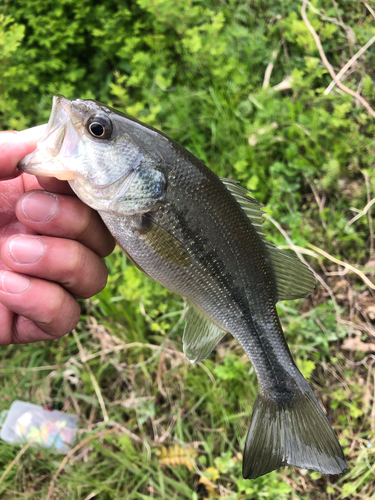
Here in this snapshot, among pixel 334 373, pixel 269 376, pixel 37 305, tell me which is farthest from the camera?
pixel 334 373

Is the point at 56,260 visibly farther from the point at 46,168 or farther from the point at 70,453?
the point at 70,453

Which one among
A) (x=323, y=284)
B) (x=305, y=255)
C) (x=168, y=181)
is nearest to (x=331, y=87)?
(x=305, y=255)

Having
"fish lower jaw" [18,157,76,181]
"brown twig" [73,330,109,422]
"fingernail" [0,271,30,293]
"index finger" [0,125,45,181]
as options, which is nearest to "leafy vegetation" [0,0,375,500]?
"brown twig" [73,330,109,422]

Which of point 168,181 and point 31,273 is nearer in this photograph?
point 168,181

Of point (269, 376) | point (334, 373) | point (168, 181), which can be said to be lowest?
point (334, 373)

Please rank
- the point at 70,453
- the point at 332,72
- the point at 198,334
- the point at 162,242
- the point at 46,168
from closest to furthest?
the point at 46,168 < the point at 162,242 < the point at 198,334 < the point at 70,453 < the point at 332,72

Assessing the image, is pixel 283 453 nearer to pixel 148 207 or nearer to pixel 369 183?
pixel 148 207

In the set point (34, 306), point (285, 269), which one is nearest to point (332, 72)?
point (285, 269)
